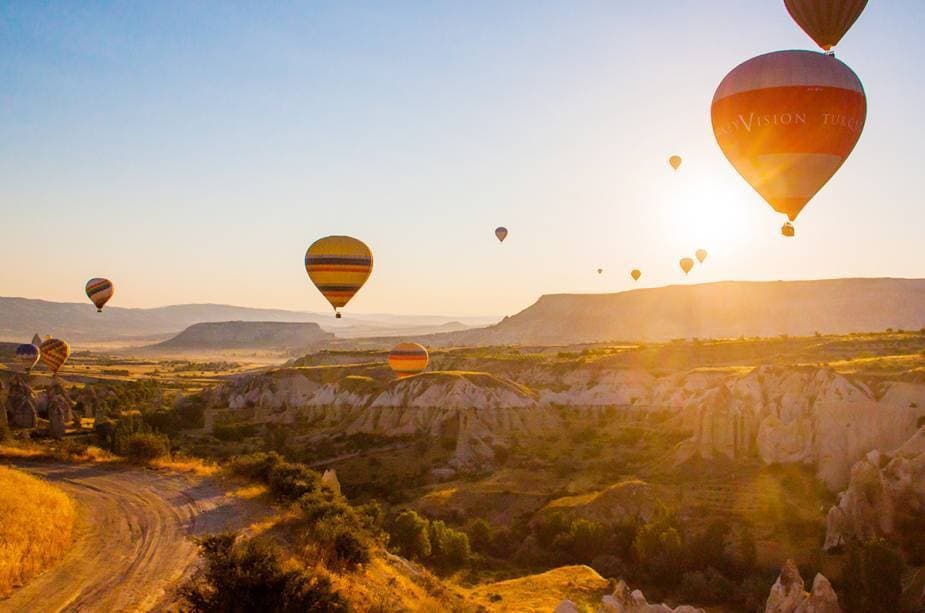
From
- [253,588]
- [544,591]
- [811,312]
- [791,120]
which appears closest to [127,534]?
[253,588]

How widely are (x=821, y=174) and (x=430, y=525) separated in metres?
24.4

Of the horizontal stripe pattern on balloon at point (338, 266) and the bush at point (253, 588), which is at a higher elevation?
the horizontal stripe pattern on balloon at point (338, 266)

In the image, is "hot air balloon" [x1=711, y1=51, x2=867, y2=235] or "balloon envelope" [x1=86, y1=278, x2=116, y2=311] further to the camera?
"balloon envelope" [x1=86, y1=278, x2=116, y2=311]

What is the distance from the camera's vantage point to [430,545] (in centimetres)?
3366

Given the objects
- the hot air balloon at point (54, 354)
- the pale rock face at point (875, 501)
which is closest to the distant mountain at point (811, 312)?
the hot air balloon at point (54, 354)

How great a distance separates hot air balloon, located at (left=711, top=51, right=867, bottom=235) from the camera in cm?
2836

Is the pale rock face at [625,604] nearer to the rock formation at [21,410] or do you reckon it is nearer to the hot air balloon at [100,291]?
the rock formation at [21,410]

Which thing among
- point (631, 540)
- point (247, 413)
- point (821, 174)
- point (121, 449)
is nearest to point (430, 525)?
point (631, 540)

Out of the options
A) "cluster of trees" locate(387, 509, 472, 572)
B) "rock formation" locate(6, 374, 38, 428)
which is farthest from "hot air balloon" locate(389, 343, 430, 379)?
"cluster of trees" locate(387, 509, 472, 572)

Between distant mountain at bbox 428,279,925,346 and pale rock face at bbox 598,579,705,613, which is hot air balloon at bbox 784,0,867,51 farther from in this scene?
distant mountain at bbox 428,279,925,346

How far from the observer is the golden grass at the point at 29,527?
16172 mm

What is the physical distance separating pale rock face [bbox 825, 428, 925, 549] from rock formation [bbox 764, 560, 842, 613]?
417 inches

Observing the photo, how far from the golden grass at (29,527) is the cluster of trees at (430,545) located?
15145 millimetres

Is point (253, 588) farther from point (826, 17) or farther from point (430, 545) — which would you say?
point (826, 17)
